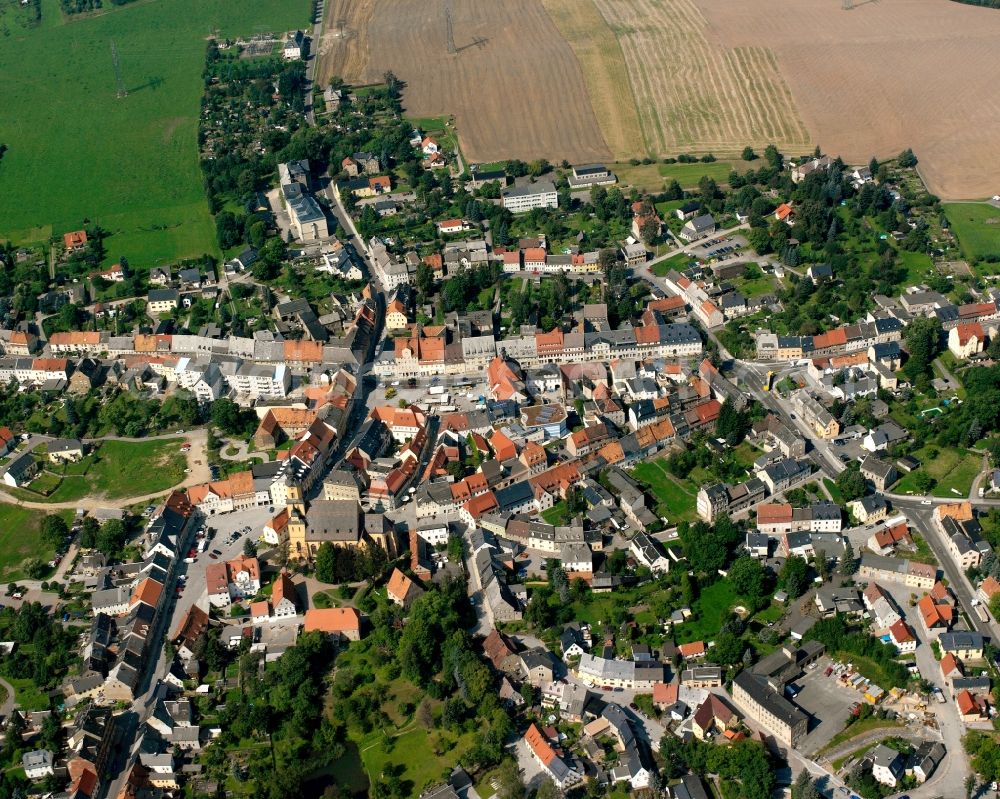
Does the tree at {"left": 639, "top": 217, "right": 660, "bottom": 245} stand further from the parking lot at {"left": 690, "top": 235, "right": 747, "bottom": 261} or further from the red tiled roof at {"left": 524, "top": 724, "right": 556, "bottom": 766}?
the red tiled roof at {"left": 524, "top": 724, "right": 556, "bottom": 766}

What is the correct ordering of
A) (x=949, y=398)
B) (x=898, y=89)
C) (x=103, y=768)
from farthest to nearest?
(x=898, y=89) < (x=949, y=398) < (x=103, y=768)

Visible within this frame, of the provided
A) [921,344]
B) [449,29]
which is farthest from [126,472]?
[449,29]

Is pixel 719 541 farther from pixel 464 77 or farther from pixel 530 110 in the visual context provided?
pixel 464 77

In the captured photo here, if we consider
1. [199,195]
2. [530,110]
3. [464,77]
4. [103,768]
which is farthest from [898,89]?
[103,768]

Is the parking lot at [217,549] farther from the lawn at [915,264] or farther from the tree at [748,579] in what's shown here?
the lawn at [915,264]

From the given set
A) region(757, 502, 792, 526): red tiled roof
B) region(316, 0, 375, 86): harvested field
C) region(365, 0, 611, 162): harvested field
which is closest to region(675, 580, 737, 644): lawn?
region(757, 502, 792, 526): red tiled roof

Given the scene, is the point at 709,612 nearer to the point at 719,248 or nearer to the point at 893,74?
the point at 719,248

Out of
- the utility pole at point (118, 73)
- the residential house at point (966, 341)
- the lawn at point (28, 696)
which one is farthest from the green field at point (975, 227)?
the utility pole at point (118, 73)

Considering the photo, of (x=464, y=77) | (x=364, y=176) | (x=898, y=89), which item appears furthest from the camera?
(x=464, y=77)
